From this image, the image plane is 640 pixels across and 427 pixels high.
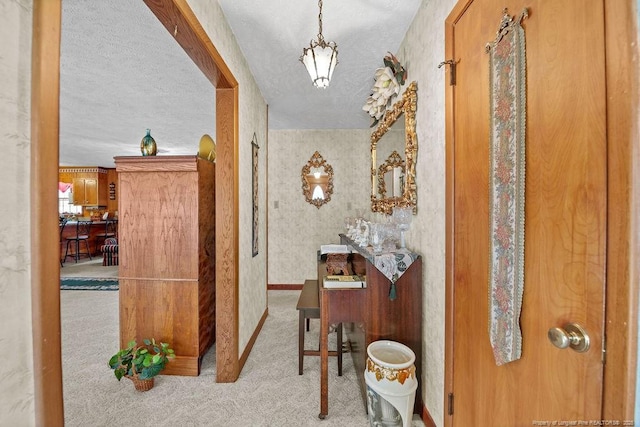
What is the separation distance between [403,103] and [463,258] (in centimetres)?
118

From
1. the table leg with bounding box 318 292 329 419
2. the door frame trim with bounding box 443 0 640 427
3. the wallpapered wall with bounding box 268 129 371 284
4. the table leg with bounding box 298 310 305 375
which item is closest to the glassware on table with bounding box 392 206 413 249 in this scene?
the table leg with bounding box 318 292 329 419

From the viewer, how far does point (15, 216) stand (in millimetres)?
565

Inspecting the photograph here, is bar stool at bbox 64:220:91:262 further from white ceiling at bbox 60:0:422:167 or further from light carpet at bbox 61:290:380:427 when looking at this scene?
light carpet at bbox 61:290:380:427

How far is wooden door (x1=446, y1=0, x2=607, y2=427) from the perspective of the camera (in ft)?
2.18

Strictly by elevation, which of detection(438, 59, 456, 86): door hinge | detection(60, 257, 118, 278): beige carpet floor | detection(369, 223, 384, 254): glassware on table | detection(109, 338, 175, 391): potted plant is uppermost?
detection(438, 59, 456, 86): door hinge

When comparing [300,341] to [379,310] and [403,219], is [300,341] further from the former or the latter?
[403,219]

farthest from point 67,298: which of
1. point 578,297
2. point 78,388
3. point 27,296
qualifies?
point 578,297

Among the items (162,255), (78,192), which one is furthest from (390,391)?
(78,192)

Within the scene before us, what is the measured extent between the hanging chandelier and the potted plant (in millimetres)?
2109

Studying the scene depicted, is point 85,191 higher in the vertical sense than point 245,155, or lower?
higher

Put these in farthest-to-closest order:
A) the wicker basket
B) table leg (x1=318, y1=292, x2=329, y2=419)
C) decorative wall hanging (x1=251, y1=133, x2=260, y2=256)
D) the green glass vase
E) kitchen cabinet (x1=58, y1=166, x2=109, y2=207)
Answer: kitchen cabinet (x1=58, y1=166, x2=109, y2=207), decorative wall hanging (x1=251, y1=133, x2=260, y2=256), the green glass vase, the wicker basket, table leg (x1=318, y1=292, x2=329, y2=419)

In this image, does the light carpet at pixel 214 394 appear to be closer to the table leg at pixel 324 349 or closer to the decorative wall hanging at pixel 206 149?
the table leg at pixel 324 349

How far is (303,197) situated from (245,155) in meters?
1.88

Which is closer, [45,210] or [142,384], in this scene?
[45,210]
